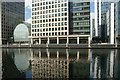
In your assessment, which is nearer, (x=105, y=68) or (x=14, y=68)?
(x=105, y=68)

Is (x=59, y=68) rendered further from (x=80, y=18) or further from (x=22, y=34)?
(x=22, y=34)

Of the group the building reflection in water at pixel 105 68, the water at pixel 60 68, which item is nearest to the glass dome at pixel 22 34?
the water at pixel 60 68

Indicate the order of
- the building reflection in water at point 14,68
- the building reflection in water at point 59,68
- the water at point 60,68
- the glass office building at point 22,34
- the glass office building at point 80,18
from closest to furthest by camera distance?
the water at point 60,68 → the building reflection in water at point 59,68 → the building reflection in water at point 14,68 → the glass office building at point 80,18 → the glass office building at point 22,34

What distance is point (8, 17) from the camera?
479 ft

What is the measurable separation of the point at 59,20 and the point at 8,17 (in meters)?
49.9

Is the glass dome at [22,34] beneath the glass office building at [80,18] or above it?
beneath

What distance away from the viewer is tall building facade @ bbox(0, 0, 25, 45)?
449 feet

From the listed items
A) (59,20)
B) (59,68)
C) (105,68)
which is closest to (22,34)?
(59,20)

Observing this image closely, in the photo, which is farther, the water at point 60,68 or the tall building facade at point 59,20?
the tall building facade at point 59,20

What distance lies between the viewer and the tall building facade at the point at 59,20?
110625mm

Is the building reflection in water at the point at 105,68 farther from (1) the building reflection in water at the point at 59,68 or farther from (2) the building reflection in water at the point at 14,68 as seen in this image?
(2) the building reflection in water at the point at 14,68

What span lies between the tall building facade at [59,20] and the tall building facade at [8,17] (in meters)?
27.8

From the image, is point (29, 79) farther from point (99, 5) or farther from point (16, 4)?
point (99, 5)

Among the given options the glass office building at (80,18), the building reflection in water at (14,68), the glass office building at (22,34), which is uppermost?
the glass office building at (80,18)
